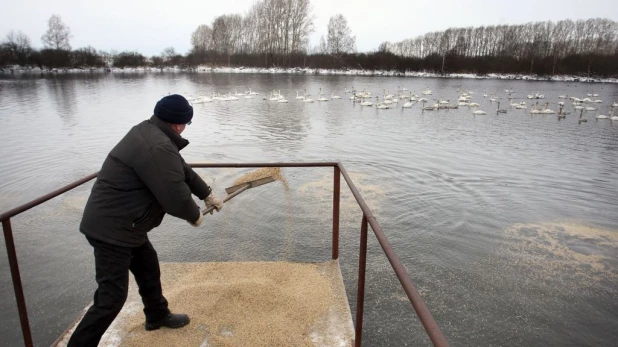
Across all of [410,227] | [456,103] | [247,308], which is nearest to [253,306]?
[247,308]

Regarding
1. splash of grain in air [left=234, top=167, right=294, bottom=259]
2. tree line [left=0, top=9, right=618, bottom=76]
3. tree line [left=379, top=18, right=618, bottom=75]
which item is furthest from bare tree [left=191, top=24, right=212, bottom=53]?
splash of grain in air [left=234, top=167, right=294, bottom=259]

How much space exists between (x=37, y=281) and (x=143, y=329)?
267cm

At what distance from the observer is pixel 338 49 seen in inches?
3359

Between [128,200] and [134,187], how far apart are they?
9cm

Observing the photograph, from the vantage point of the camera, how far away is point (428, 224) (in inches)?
257

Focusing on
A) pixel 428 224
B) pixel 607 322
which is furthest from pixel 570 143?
pixel 607 322

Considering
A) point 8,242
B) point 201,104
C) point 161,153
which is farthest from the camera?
point 201,104

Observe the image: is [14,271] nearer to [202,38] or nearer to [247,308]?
[247,308]

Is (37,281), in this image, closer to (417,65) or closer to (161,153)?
(161,153)

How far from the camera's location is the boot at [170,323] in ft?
9.66

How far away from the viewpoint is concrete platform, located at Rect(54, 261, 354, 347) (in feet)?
9.39

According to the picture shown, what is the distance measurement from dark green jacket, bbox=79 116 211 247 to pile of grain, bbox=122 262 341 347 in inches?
41.2

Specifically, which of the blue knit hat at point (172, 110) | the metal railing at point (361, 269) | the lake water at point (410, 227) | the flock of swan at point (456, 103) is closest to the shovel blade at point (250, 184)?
the metal railing at point (361, 269)

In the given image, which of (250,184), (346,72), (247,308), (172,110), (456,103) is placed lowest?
(247,308)
